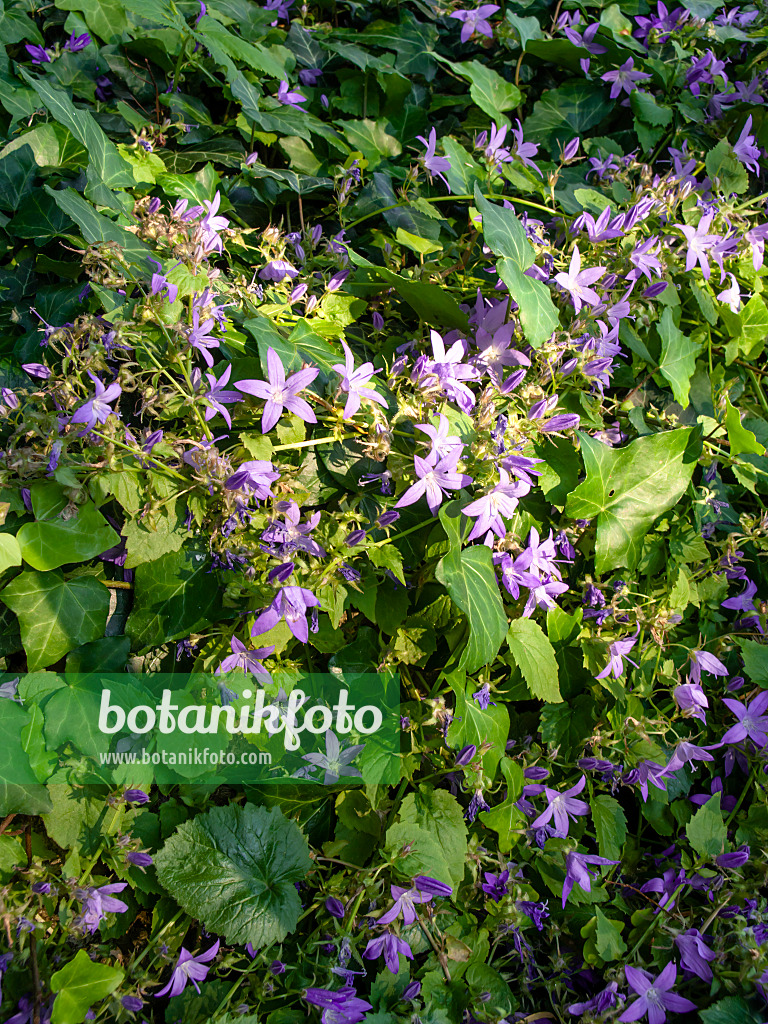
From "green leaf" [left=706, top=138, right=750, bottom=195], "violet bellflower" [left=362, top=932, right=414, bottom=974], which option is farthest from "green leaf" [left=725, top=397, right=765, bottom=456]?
"violet bellflower" [left=362, top=932, right=414, bottom=974]

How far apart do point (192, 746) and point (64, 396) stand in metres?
0.83

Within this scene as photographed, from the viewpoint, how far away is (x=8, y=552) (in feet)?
4.71

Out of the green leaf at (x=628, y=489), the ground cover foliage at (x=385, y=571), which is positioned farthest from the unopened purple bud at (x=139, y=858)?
the green leaf at (x=628, y=489)

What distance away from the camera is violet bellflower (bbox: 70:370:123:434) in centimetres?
138

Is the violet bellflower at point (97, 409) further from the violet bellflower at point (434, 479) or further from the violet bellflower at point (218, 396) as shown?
the violet bellflower at point (434, 479)

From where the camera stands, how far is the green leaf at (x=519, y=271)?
1539 mm

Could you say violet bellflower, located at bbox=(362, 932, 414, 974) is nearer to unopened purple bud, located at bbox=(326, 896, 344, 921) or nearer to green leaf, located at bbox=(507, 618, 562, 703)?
unopened purple bud, located at bbox=(326, 896, 344, 921)

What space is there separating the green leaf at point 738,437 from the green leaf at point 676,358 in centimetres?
13

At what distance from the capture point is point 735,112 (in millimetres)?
2648

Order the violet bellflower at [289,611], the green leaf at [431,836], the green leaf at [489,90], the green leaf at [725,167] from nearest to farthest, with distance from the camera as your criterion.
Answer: the violet bellflower at [289,611] → the green leaf at [431,836] → the green leaf at [725,167] → the green leaf at [489,90]

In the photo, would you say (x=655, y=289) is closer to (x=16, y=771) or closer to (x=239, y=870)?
(x=239, y=870)

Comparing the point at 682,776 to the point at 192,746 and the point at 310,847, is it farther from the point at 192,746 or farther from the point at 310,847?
the point at 192,746

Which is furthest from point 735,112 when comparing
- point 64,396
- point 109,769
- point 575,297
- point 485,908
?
point 109,769

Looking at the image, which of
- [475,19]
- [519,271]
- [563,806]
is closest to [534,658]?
[563,806]
